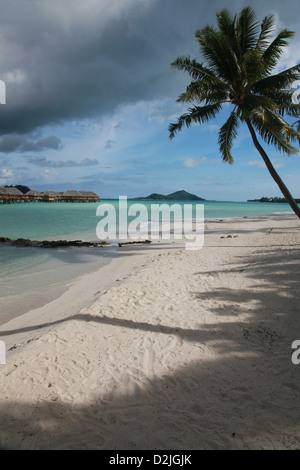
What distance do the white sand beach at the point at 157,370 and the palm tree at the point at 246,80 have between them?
5987 millimetres

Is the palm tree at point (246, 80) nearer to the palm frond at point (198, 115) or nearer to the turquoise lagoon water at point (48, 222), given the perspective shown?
the palm frond at point (198, 115)

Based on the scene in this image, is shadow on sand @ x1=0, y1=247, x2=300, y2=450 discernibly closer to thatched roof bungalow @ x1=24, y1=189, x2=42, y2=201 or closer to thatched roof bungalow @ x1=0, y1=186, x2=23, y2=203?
thatched roof bungalow @ x1=0, y1=186, x2=23, y2=203

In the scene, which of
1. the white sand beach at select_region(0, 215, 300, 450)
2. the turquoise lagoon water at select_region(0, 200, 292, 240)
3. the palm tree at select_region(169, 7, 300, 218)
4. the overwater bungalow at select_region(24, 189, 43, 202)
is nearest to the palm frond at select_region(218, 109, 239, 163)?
the palm tree at select_region(169, 7, 300, 218)

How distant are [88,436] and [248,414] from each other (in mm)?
1486

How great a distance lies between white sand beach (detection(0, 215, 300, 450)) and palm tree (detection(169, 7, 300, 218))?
5987 mm

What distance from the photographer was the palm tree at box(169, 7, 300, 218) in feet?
29.0

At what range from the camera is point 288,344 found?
341cm

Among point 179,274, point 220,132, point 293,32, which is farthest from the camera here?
point 220,132

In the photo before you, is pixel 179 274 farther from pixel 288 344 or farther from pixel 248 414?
pixel 248 414

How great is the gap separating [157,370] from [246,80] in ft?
34.7

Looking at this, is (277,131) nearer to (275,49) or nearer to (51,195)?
(275,49)

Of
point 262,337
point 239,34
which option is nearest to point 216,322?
point 262,337
